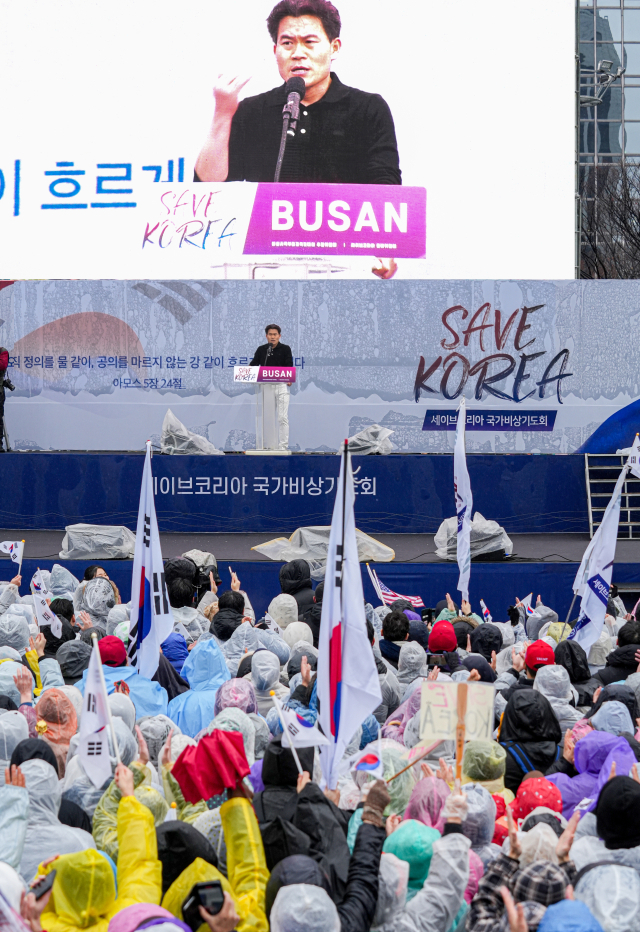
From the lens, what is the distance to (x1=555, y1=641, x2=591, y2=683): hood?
→ 21.5 ft

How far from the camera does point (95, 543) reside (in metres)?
12.1

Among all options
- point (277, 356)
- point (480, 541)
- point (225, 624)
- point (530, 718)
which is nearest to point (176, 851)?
point (530, 718)

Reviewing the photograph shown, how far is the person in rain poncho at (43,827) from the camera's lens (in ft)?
12.4

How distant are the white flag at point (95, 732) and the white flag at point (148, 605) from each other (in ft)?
6.57

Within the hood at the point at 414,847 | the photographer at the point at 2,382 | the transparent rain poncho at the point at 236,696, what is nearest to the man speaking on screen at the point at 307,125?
the photographer at the point at 2,382

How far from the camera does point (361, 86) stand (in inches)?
725

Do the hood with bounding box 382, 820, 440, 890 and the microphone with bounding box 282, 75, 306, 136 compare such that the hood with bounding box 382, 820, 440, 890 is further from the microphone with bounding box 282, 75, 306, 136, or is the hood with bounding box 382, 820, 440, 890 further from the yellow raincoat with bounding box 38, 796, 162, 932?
the microphone with bounding box 282, 75, 306, 136

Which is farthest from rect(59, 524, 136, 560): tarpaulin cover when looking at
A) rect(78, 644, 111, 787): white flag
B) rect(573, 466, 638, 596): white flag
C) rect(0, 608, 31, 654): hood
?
rect(78, 644, 111, 787): white flag

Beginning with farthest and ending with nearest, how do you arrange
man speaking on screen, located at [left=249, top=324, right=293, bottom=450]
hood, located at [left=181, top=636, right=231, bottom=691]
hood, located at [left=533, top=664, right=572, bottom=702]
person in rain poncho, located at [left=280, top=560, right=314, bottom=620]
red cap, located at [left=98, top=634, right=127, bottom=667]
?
man speaking on screen, located at [left=249, top=324, right=293, bottom=450], person in rain poncho, located at [left=280, top=560, right=314, bottom=620], red cap, located at [left=98, top=634, right=127, bottom=667], hood, located at [left=181, top=636, right=231, bottom=691], hood, located at [left=533, top=664, right=572, bottom=702]

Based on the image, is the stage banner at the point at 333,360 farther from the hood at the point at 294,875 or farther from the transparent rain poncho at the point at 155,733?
the hood at the point at 294,875

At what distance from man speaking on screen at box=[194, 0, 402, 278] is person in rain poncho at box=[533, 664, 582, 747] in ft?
44.1

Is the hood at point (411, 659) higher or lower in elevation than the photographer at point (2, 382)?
lower

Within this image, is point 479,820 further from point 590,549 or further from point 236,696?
point 590,549

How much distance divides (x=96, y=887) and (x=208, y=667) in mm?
2773
